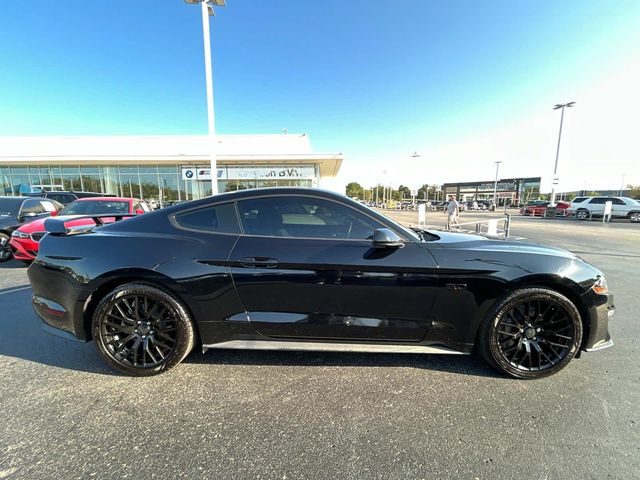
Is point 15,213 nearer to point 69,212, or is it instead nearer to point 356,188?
point 69,212

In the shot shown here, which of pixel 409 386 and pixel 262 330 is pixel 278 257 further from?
pixel 409 386

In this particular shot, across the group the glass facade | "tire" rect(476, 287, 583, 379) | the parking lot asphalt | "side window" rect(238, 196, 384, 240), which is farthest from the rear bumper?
the glass facade

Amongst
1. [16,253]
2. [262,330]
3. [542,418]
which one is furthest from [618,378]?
[16,253]

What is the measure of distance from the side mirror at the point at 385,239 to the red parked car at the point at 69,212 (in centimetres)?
620

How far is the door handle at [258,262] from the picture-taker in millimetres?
2270

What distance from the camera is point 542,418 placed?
6.40 feet

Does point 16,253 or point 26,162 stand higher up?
point 26,162

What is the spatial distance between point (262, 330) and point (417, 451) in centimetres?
134

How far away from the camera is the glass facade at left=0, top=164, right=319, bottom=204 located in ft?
70.6

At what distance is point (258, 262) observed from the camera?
89.5 inches

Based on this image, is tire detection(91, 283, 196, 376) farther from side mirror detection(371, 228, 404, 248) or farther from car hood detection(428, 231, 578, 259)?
car hood detection(428, 231, 578, 259)

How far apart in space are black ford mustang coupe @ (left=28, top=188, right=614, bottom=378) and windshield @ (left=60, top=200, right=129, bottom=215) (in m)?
5.48

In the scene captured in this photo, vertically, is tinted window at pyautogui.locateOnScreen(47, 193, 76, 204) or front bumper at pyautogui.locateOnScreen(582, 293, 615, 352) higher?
tinted window at pyautogui.locateOnScreen(47, 193, 76, 204)

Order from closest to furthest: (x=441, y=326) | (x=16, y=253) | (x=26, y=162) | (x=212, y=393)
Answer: (x=212, y=393) < (x=441, y=326) < (x=16, y=253) < (x=26, y=162)
